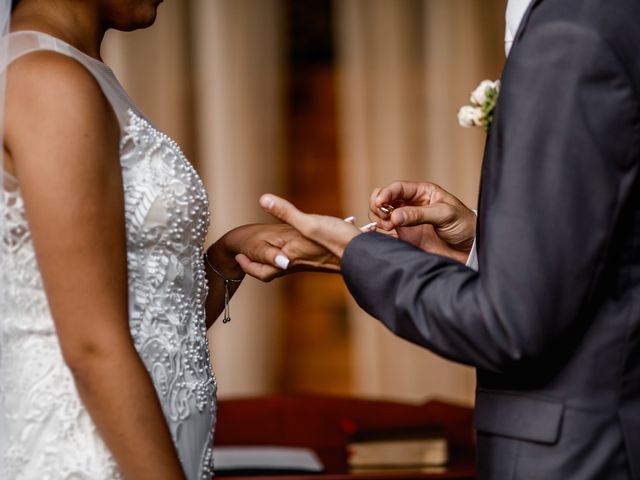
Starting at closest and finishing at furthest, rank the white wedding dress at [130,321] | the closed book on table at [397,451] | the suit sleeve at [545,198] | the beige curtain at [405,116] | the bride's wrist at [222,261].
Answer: the suit sleeve at [545,198] < the white wedding dress at [130,321] < the bride's wrist at [222,261] < the closed book on table at [397,451] < the beige curtain at [405,116]

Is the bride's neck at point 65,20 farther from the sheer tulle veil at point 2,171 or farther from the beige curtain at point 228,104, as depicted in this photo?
the beige curtain at point 228,104

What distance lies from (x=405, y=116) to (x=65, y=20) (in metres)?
3.69

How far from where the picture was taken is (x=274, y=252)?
1942 millimetres

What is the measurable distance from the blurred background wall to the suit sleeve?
3.67 meters

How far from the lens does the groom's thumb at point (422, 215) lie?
6.21 ft

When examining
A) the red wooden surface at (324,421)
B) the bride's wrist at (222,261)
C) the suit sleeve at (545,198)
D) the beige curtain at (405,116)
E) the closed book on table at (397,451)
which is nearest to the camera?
the suit sleeve at (545,198)

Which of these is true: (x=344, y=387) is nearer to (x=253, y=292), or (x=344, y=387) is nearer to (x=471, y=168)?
(x=253, y=292)

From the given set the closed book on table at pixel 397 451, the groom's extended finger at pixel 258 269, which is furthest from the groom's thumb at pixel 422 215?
the closed book on table at pixel 397 451

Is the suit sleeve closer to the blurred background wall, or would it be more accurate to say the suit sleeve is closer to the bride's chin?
the bride's chin

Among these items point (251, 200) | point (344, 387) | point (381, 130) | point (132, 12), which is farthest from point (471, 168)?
point (132, 12)

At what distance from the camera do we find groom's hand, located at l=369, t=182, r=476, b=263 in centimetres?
195

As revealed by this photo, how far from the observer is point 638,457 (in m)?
1.52

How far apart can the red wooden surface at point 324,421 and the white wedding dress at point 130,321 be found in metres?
1.10

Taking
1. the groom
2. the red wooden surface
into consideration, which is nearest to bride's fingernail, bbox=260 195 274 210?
the groom
